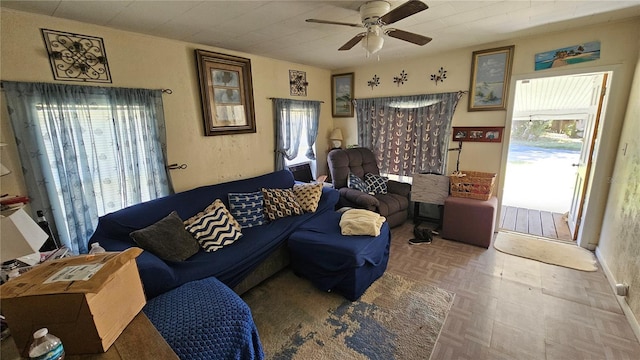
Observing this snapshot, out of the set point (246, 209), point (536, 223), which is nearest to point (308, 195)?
point (246, 209)

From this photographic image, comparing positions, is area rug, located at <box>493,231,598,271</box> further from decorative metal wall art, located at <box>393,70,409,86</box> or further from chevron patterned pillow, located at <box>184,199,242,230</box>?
chevron patterned pillow, located at <box>184,199,242,230</box>

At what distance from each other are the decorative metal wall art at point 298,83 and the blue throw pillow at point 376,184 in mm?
1633

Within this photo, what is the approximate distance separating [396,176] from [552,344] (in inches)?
106

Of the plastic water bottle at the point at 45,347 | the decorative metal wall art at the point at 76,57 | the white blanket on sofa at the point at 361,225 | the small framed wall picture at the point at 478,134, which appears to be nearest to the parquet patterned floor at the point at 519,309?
the white blanket on sofa at the point at 361,225

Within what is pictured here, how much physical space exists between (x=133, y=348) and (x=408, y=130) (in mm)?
3735

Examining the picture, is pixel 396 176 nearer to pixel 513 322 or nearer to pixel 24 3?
pixel 513 322

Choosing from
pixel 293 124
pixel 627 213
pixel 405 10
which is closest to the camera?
pixel 405 10

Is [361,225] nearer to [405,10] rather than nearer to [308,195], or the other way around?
[308,195]

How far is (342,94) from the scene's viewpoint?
4.39 metres

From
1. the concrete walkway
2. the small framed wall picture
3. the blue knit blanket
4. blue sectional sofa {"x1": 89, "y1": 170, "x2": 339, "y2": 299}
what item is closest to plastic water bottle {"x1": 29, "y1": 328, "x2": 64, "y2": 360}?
the blue knit blanket

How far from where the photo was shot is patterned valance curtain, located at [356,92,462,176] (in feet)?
11.6

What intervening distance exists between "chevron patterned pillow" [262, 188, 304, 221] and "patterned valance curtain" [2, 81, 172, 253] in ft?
3.32

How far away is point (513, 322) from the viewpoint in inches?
77.5

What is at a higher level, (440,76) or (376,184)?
(440,76)
